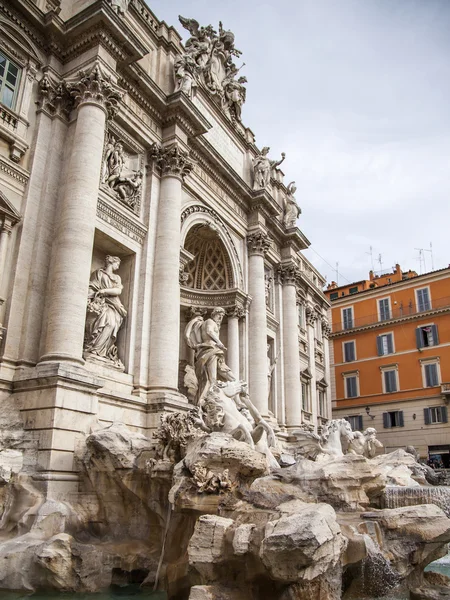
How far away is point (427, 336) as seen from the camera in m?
30.0

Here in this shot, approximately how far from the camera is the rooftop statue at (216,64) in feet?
58.5

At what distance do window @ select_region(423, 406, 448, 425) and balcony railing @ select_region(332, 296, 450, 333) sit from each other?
Result: 5.58m

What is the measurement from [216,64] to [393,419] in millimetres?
21535

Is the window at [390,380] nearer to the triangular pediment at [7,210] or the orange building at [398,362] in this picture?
the orange building at [398,362]

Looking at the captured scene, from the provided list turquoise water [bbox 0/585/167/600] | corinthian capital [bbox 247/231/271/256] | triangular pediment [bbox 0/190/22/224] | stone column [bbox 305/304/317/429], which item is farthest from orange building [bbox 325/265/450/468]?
triangular pediment [bbox 0/190/22/224]

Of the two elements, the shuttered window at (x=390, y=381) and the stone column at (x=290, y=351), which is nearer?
the stone column at (x=290, y=351)

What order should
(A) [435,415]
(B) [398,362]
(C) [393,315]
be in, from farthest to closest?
(C) [393,315]
(B) [398,362]
(A) [435,415]

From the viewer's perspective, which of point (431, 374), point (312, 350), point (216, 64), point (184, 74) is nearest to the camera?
point (184, 74)

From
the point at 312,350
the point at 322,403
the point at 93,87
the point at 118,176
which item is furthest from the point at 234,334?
the point at 322,403

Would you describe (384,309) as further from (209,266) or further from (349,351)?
(209,266)

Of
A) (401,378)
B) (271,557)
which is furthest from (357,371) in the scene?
(271,557)

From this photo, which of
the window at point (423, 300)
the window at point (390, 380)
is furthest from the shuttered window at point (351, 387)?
the window at point (423, 300)

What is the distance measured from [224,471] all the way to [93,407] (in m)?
3.58

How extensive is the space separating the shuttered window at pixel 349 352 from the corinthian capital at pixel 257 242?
53.3 ft
